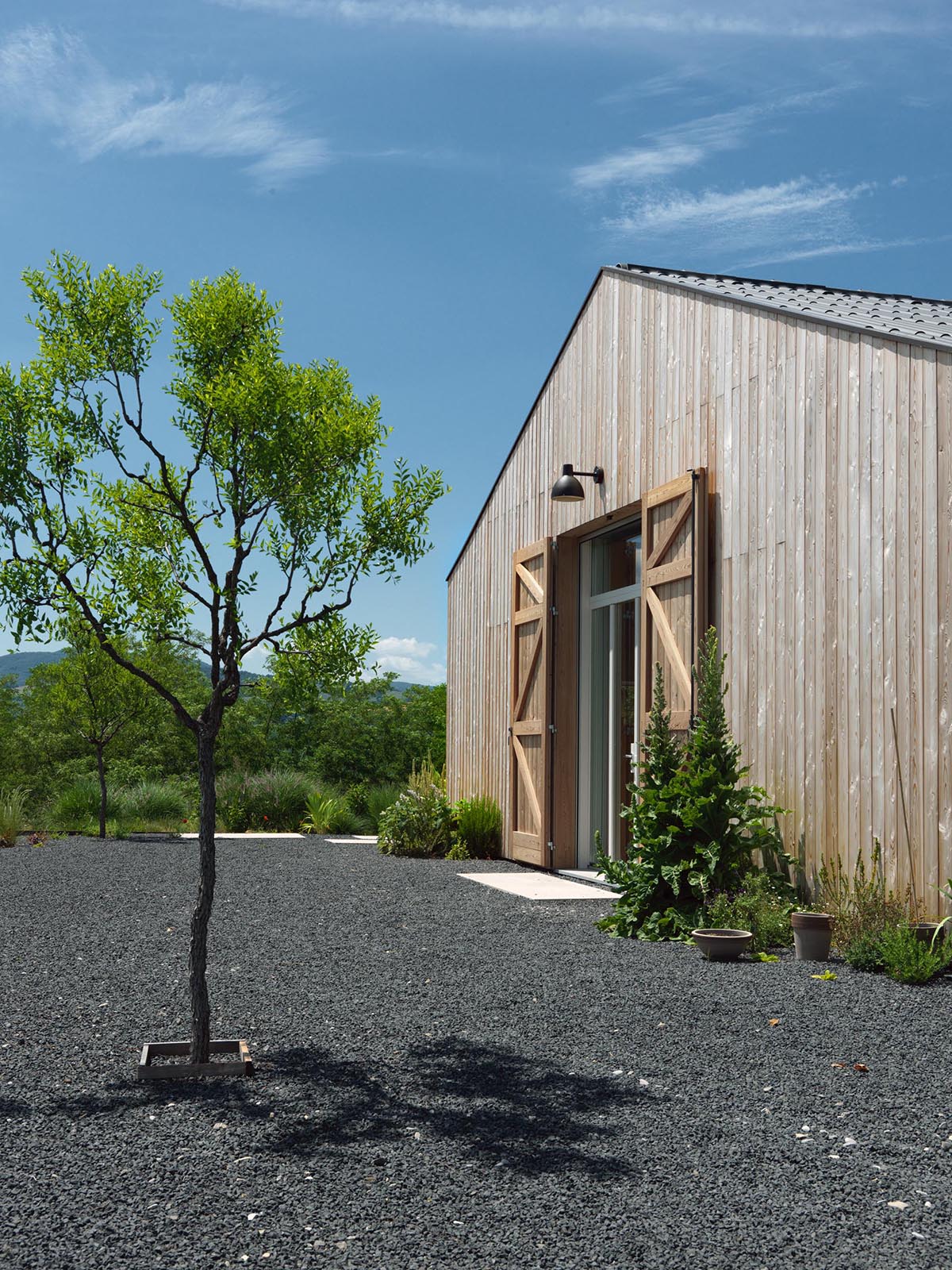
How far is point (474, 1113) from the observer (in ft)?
9.22

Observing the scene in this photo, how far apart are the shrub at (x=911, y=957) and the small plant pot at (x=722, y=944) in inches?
25.3

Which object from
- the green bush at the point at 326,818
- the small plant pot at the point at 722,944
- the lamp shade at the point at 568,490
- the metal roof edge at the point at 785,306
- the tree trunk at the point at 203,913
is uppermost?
the metal roof edge at the point at 785,306

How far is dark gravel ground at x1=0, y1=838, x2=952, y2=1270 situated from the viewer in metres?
2.09

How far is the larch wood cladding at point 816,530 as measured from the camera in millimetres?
4980

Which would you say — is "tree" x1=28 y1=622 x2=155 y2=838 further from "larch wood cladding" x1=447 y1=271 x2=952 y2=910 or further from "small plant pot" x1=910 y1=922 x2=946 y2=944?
"small plant pot" x1=910 y1=922 x2=946 y2=944

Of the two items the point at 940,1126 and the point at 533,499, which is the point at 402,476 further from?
the point at 533,499

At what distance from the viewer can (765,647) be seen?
6180mm

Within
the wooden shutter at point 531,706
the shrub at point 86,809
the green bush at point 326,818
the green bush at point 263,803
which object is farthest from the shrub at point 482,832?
the shrub at point 86,809

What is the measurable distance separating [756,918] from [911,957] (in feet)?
3.26

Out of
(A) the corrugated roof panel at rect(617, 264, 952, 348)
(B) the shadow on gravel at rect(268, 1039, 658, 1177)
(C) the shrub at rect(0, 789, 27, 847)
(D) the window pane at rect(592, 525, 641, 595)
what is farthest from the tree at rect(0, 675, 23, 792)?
(B) the shadow on gravel at rect(268, 1039, 658, 1177)

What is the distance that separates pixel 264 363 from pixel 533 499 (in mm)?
6329

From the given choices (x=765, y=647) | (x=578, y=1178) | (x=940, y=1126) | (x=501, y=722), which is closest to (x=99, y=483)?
(x=578, y=1178)

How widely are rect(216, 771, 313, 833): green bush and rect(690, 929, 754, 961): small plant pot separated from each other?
9.44 metres

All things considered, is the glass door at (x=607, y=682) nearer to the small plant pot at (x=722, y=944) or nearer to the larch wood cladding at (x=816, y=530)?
the larch wood cladding at (x=816, y=530)
